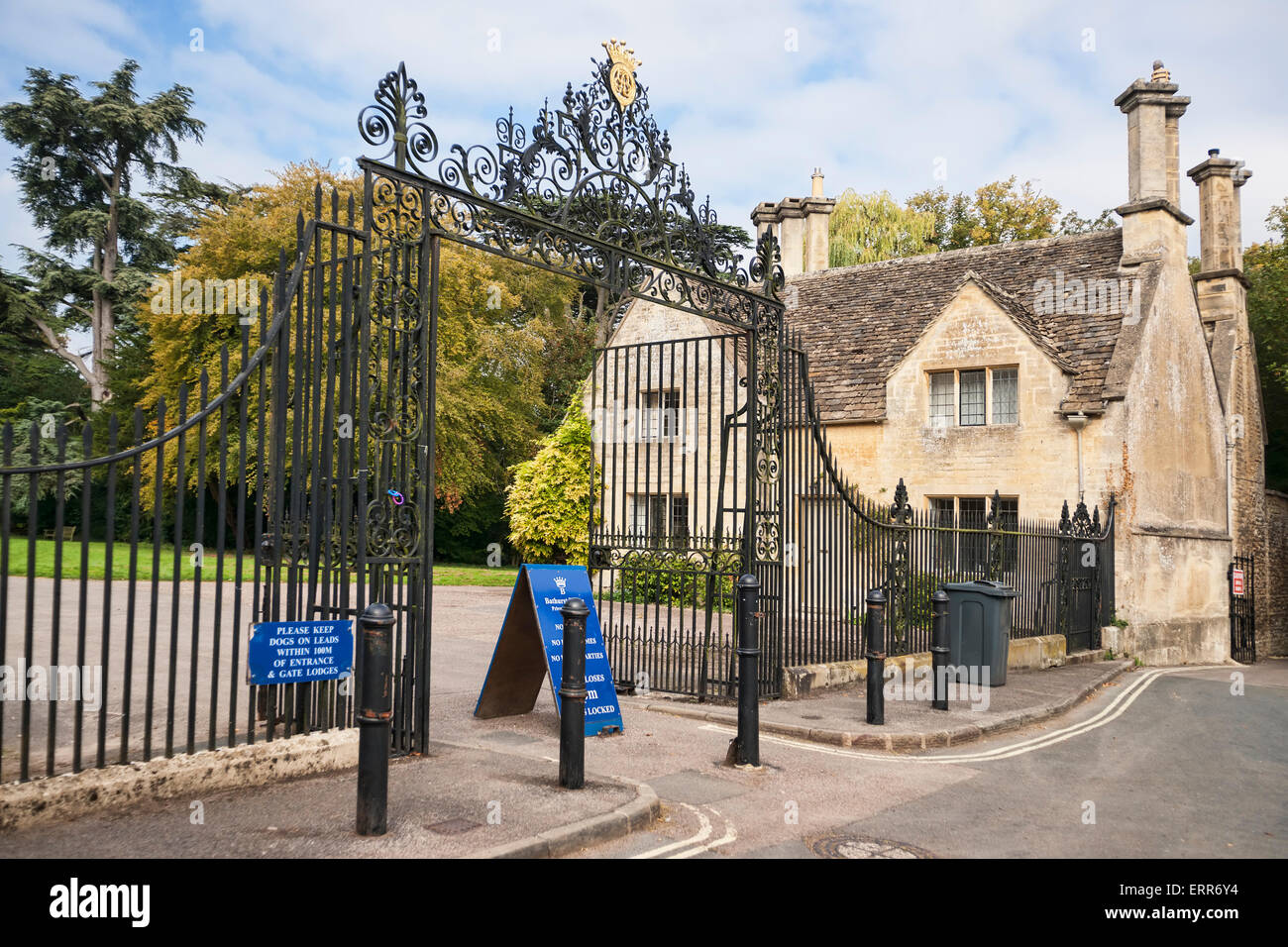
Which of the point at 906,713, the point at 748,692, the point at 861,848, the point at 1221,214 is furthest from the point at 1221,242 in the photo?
the point at 861,848

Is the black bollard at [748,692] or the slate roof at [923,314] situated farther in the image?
the slate roof at [923,314]

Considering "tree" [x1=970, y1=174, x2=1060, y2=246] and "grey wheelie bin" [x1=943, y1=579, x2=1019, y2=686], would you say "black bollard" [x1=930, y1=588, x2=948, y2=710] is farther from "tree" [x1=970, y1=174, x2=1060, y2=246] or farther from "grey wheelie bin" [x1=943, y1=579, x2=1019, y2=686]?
"tree" [x1=970, y1=174, x2=1060, y2=246]

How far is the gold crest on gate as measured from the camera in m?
8.95

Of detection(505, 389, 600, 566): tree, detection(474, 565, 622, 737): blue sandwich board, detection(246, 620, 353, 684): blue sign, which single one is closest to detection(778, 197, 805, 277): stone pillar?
detection(505, 389, 600, 566): tree

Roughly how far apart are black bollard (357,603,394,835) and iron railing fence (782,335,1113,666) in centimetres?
600

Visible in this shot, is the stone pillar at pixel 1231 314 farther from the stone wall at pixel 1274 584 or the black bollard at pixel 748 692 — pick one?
the black bollard at pixel 748 692

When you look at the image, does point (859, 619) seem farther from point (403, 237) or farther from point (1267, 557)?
point (1267, 557)

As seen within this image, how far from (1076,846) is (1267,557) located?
85.3 feet

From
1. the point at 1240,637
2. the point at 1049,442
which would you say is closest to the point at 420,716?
the point at 1049,442

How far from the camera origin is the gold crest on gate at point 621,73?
8953mm

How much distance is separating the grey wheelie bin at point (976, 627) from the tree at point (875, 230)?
93.6 feet

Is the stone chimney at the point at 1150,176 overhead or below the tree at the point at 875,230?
below

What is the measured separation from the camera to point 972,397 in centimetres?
2134

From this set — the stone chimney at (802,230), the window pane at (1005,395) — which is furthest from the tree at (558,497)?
the window pane at (1005,395)
